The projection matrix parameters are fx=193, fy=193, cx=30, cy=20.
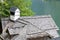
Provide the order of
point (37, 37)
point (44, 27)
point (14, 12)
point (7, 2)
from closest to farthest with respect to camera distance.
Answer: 1. point (37, 37)
2. point (44, 27)
3. point (14, 12)
4. point (7, 2)

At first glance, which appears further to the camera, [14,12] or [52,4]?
[52,4]

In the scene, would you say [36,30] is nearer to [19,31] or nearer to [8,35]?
[19,31]

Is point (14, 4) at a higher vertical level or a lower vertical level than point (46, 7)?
higher

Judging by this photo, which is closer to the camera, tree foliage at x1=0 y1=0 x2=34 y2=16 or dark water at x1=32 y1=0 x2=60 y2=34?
tree foliage at x1=0 y1=0 x2=34 y2=16

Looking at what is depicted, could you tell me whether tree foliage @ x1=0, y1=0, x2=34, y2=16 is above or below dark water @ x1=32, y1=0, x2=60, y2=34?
above

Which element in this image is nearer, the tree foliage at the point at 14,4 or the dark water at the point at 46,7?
the tree foliage at the point at 14,4

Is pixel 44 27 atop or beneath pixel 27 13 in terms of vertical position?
atop

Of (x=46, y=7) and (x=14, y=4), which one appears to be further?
(x=46, y=7)

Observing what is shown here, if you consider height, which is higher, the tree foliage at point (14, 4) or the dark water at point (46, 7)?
the tree foliage at point (14, 4)

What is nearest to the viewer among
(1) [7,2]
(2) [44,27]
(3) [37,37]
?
(3) [37,37]

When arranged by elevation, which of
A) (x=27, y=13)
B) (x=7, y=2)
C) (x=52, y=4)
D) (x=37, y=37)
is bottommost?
(x=52, y=4)

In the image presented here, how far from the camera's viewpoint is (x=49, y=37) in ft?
10.9

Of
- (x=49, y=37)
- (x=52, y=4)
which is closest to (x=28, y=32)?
(x=49, y=37)

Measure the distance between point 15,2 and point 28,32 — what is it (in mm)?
3353
